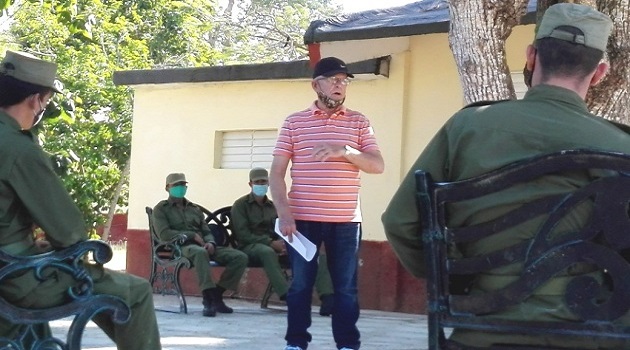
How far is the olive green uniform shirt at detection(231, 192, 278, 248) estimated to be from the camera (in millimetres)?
11805

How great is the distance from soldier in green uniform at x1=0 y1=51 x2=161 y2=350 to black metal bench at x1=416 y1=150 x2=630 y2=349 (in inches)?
73.6

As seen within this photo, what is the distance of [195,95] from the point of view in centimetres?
1377

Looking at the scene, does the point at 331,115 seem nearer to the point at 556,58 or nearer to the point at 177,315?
the point at 556,58

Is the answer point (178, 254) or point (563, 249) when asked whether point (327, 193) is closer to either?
point (563, 249)

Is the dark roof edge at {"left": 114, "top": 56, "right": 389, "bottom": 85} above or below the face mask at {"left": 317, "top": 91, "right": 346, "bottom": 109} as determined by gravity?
above

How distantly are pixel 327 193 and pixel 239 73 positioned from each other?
21.3 feet

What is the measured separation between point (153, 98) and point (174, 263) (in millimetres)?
3289

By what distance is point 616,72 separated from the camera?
676 cm

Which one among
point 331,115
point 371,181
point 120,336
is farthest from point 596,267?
point 371,181

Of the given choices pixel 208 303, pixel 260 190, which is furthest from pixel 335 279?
pixel 260 190

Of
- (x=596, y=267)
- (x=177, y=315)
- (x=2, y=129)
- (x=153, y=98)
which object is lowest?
(x=177, y=315)

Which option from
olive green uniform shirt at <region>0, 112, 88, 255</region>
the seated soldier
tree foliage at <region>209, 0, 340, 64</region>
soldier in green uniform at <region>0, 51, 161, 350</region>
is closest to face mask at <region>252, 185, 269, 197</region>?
the seated soldier

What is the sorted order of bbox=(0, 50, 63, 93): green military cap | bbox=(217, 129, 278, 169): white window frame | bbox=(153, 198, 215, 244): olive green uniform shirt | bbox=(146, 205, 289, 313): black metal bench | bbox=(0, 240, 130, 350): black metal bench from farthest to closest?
bbox=(217, 129, 278, 169): white window frame → bbox=(153, 198, 215, 244): olive green uniform shirt → bbox=(146, 205, 289, 313): black metal bench → bbox=(0, 50, 63, 93): green military cap → bbox=(0, 240, 130, 350): black metal bench

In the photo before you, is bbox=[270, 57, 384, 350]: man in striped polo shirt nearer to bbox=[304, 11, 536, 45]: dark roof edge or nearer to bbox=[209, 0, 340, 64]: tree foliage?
bbox=[304, 11, 536, 45]: dark roof edge
